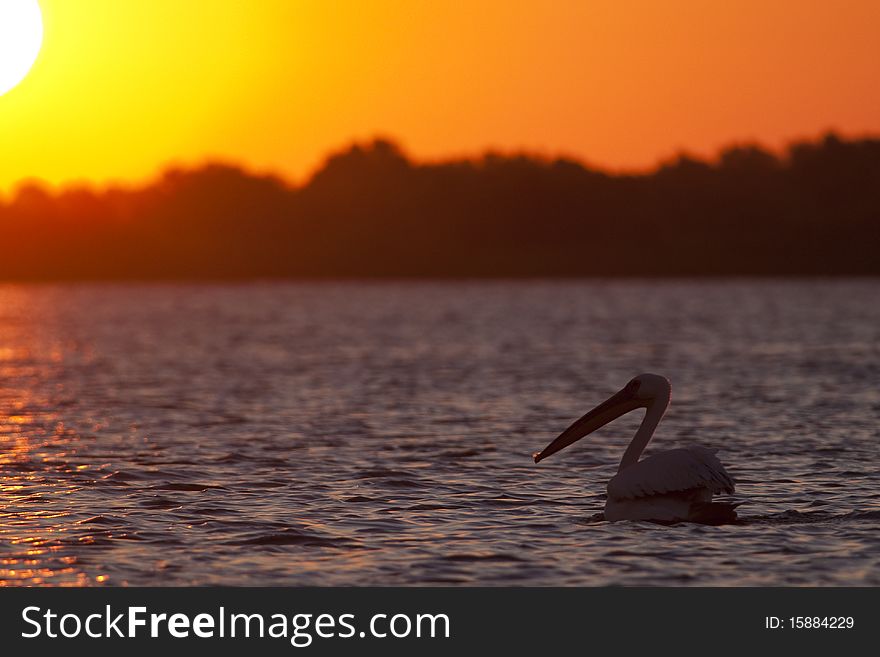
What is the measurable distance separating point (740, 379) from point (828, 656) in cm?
2201

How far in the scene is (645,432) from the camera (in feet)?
49.2

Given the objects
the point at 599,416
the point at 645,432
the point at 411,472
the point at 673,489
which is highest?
the point at 599,416

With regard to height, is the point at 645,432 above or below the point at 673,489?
above

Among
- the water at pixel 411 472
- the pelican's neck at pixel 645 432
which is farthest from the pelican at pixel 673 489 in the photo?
the pelican's neck at pixel 645 432

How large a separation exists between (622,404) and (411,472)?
280 centimetres

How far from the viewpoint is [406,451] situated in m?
19.1

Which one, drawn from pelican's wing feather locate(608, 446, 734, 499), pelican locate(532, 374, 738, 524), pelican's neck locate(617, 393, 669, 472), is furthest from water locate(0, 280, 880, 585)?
pelican's neck locate(617, 393, 669, 472)

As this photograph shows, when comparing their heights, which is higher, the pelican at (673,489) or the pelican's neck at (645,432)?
the pelican's neck at (645,432)

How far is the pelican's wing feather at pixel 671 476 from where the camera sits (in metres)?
13.6

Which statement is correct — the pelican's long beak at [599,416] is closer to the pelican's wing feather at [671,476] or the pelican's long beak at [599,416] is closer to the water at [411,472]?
the water at [411,472]

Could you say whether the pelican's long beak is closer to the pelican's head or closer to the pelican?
the pelican's head

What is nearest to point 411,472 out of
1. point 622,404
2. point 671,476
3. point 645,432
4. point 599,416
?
point 599,416

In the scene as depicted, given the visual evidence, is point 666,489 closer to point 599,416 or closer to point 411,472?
point 599,416

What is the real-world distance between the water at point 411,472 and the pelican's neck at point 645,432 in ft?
1.81
